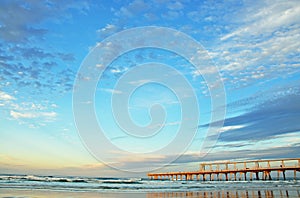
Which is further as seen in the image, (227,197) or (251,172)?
(251,172)

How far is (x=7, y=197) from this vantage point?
1544 centimetres

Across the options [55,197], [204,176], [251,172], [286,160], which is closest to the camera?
[55,197]

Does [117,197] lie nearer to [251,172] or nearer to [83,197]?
[83,197]

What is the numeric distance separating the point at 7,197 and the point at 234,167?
6386 centimetres

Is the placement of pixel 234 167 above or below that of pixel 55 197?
above

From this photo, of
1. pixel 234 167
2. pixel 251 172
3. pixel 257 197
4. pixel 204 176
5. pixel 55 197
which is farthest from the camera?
pixel 204 176

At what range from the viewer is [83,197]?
17125 millimetres

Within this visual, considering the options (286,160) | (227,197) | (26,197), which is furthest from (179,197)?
(286,160)

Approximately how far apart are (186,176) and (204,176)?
19.4 ft

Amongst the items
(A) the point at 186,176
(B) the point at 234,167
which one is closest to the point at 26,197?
(B) the point at 234,167

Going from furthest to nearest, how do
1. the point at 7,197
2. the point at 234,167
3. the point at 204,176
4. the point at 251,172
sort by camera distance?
the point at 204,176 < the point at 234,167 < the point at 251,172 < the point at 7,197

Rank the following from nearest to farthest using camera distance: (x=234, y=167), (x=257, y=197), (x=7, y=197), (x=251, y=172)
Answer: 1. (x=7, y=197)
2. (x=257, y=197)
3. (x=251, y=172)
4. (x=234, y=167)

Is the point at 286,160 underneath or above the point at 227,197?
above

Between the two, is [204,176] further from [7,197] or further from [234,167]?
[7,197]
